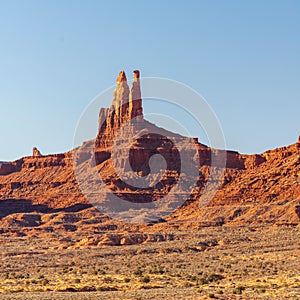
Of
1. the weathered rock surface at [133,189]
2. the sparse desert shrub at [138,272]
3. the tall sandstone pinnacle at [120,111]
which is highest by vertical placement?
the tall sandstone pinnacle at [120,111]

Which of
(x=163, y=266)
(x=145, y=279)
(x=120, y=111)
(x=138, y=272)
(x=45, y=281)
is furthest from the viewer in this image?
(x=120, y=111)

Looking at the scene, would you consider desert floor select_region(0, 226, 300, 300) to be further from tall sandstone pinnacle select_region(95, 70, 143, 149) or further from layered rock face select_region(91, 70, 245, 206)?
tall sandstone pinnacle select_region(95, 70, 143, 149)

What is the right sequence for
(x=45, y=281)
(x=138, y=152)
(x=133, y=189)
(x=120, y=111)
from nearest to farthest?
(x=45, y=281)
(x=133, y=189)
(x=138, y=152)
(x=120, y=111)

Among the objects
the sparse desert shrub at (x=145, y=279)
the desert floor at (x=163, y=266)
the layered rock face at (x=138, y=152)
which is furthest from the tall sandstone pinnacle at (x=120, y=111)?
the sparse desert shrub at (x=145, y=279)

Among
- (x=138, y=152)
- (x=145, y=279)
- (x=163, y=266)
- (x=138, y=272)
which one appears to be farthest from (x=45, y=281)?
(x=138, y=152)

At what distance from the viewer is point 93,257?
73.6 meters

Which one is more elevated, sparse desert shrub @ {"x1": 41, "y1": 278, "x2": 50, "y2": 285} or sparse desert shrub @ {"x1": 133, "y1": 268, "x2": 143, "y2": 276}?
sparse desert shrub @ {"x1": 133, "y1": 268, "x2": 143, "y2": 276}

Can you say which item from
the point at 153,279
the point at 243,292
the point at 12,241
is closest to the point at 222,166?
the point at 12,241

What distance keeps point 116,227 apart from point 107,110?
5227 centimetres

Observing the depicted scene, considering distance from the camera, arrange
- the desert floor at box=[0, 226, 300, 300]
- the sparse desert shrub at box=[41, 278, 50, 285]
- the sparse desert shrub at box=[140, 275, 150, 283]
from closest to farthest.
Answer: the desert floor at box=[0, 226, 300, 300], the sparse desert shrub at box=[41, 278, 50, 285], the sparse desert shrub at box=[140, 275, 150, 283]

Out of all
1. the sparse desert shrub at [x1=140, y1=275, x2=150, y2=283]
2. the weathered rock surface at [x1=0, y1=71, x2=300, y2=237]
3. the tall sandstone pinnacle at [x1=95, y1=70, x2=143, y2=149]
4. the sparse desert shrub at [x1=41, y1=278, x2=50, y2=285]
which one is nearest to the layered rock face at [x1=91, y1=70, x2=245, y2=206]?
the tall sandstone pinnacle at [x1=95, y1=70, x2=143, y2=149]

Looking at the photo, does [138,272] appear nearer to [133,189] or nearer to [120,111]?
[133,189]

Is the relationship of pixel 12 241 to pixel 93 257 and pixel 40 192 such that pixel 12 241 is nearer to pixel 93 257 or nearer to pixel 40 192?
pixel 93 257

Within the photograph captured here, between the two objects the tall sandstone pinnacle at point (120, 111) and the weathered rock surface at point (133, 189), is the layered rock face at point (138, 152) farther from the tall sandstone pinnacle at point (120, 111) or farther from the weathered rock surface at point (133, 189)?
the weathered rock surface at point (133, 189)
